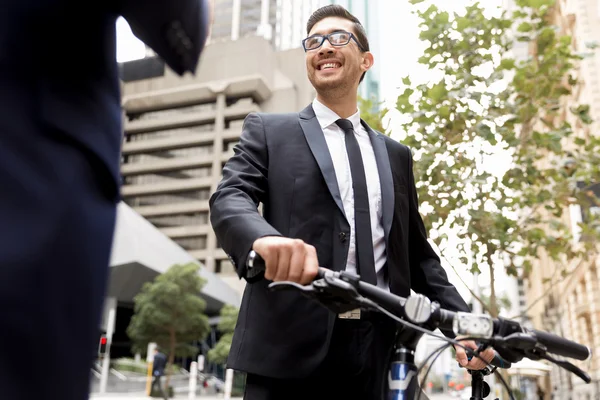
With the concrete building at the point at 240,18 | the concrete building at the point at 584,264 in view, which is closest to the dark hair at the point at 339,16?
the concrete building at the point at 584,264

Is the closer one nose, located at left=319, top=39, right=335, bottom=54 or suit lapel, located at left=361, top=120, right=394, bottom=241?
suit lapel, located at left=361, top=120, right=394, bottom=241

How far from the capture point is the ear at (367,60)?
7.54ft

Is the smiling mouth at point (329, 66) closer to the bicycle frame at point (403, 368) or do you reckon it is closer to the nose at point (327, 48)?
the nose at point (327, 48)

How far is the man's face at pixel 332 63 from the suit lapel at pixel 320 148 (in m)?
0.12

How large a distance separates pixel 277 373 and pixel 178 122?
231 feet

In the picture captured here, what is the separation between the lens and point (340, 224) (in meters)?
1.85

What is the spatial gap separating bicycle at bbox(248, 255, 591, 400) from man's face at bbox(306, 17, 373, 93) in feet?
3.48

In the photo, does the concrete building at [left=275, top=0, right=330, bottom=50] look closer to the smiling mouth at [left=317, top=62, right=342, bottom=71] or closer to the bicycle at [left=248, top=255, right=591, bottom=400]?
the smiling mouth at [left=317, top=62, right=342, bottom=71]

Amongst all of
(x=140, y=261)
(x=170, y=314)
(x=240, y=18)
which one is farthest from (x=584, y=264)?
(x=240, y=18)

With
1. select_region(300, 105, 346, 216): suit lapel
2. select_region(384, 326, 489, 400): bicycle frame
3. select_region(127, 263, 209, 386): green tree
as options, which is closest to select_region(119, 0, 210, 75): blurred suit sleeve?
select_region(384, 326, 489, 400): bicycle frame

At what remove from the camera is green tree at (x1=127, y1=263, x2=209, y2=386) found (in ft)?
116

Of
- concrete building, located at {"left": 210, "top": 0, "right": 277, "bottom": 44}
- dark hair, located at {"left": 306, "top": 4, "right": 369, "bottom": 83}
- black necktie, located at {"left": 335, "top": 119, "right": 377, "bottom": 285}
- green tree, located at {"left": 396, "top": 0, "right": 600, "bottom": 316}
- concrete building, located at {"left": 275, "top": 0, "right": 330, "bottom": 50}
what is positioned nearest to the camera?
black necktie, located at {"left": 335, "top": 119, "right": 377, "bottom": 285}

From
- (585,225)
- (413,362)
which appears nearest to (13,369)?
(413,362)

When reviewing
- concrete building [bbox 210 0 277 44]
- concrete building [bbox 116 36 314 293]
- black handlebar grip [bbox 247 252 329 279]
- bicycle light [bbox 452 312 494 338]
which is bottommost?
bicycle light [bbox 452 312 494 338]
